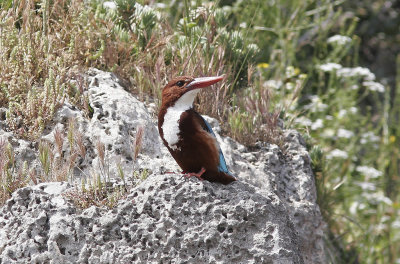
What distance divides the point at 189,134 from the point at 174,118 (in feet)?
0.39

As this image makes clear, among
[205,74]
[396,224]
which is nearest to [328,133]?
[396,224]

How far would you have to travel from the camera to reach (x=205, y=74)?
4.13 meters

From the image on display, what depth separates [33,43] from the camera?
393 centimetres

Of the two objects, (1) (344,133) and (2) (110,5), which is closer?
(2) (110,5)

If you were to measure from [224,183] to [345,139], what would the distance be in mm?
3707

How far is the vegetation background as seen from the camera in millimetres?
3637

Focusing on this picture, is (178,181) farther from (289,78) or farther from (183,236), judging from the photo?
(289,78)

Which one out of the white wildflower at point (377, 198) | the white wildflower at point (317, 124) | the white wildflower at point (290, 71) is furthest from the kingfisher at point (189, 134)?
the white wildflower at point (377, 198)

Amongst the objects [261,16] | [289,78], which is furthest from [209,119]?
[261,16]

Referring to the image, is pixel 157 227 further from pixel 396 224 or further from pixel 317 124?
pixel 396 224

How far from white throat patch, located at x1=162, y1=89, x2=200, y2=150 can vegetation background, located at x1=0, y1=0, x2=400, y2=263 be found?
2.59 feet

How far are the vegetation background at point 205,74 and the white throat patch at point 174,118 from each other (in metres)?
0.79

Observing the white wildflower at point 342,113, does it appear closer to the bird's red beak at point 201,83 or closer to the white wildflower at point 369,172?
the white wildflower at point 369,172

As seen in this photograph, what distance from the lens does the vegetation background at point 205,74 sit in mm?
3637
